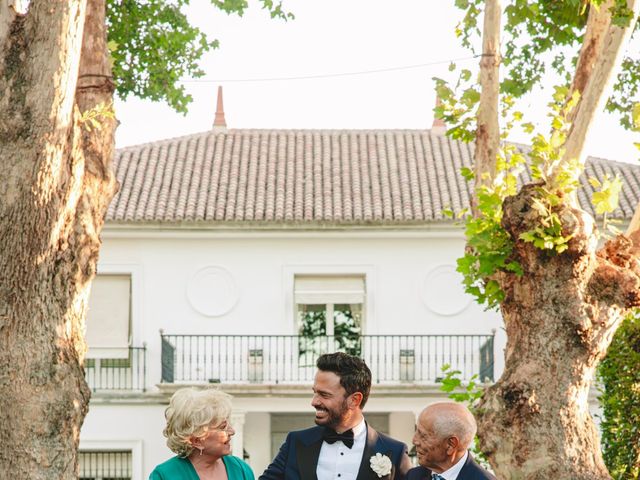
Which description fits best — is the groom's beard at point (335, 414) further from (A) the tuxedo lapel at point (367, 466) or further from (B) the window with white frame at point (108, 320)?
(B) the window with white frame at point (108, 320)

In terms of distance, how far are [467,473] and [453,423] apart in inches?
10.6

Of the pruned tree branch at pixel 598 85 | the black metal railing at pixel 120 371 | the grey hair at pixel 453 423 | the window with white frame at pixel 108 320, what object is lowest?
the black metal railing at pixel 120 371

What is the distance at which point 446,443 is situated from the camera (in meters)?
6.23

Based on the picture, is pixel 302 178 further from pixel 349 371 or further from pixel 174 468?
pixel 174 468

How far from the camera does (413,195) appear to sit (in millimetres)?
31203

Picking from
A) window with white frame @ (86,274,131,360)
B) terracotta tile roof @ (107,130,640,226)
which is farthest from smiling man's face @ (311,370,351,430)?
window with white frame @ (86,274,131,360)

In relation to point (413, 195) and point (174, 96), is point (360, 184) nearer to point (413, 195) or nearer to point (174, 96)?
point (413, 195)

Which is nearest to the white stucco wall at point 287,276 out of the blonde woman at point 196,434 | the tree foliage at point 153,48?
the tree foliage at point 153,48

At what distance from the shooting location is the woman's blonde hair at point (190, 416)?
605 centimetres

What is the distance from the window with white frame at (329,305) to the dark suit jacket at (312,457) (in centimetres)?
2379

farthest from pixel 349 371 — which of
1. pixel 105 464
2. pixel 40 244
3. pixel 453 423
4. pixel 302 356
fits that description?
pixel 105 464

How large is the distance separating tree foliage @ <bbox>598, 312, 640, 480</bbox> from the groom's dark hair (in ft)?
23.2

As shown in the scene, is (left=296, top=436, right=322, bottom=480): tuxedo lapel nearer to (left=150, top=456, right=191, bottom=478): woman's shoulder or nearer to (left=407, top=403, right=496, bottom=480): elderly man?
(left=407, top=403, right=496, bottom=480): elderly man

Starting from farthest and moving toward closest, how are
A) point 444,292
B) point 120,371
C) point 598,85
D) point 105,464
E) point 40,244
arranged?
1. point 444,292
2. point 120,371
3. point 105,464
4. point 598,85
5. point 40,244
